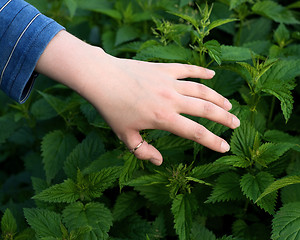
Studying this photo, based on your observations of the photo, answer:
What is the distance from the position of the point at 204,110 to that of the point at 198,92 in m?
0.09

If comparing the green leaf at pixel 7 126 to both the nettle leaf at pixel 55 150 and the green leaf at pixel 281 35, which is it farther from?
the green leaf at pixel 281 35

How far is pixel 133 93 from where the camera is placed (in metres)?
1.38

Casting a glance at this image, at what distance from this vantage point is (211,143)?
143 cm

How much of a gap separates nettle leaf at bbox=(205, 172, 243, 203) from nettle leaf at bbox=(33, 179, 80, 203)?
66 centimetres

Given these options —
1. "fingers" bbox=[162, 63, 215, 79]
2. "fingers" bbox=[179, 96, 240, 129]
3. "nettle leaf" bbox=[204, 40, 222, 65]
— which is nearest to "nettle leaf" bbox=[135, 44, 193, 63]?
"nettle leaf" bbox=[204, 40, 222, 65]

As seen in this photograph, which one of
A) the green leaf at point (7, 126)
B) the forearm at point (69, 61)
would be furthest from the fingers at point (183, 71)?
the green leaf at point (7, 126)

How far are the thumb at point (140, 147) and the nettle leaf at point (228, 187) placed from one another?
388mm

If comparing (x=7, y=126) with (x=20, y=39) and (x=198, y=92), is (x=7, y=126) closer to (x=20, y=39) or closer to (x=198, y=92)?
(x=20, y=39)

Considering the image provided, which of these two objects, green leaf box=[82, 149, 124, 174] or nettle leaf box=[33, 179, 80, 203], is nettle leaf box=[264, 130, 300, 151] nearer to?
green leaf box=[82, 149, 124, 174]

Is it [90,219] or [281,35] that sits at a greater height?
[281,35]

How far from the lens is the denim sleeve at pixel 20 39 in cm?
146

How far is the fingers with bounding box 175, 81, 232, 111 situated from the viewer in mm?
1443

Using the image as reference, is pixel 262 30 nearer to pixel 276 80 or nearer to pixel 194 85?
pixel 276 80

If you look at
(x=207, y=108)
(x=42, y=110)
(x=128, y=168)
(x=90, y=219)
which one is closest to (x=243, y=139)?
(x=207, y=108)
